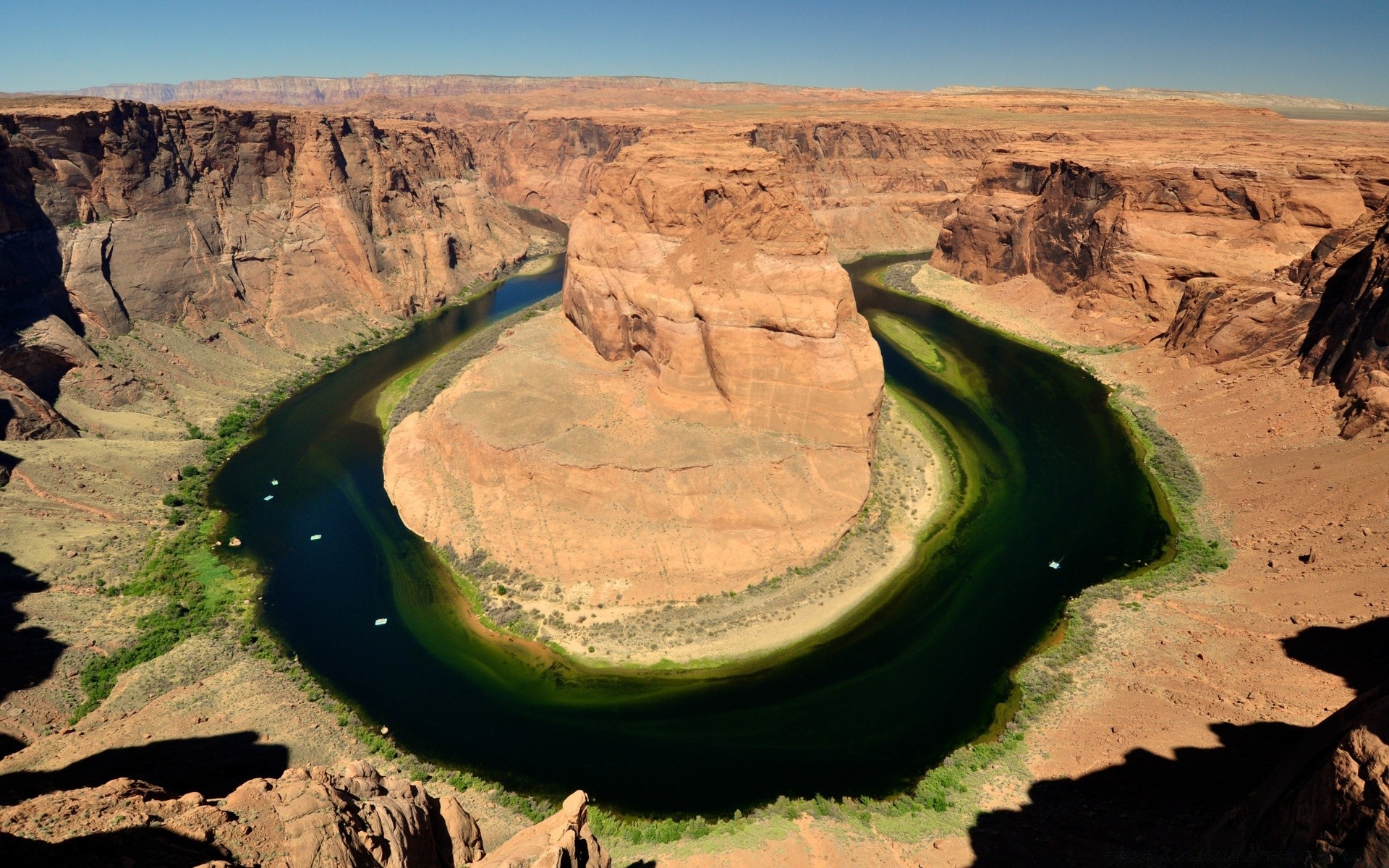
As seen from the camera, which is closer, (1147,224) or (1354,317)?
(1354,317)

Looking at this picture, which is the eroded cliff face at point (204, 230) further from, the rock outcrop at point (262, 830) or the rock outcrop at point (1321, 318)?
the rock outcrop at point (1321, 318)

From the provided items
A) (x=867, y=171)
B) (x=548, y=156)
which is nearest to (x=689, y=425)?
(x=867, y=171)

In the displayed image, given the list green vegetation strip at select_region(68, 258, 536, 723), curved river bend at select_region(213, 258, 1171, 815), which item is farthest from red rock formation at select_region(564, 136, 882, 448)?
green vegetation strip at select_region(68, 258, 536, 723)

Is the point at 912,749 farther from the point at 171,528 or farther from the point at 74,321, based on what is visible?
the point at 74,321

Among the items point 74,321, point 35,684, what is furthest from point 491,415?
point 74,321

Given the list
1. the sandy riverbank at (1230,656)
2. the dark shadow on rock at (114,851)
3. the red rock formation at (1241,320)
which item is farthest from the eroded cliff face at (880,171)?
the dark shadow on rock at (114,851)

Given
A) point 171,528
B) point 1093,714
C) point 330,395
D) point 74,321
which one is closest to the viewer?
point 1093,714

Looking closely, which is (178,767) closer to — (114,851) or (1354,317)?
(114,851)
